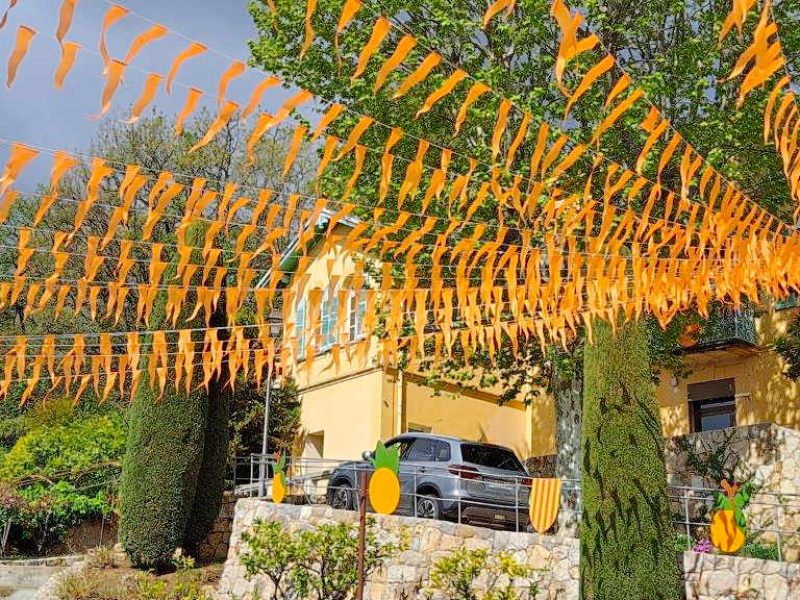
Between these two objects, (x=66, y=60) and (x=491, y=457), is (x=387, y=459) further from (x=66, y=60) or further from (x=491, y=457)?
(x=66, y=60)

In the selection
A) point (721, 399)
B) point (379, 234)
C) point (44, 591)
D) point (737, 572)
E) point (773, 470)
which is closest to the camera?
point (379, 234)

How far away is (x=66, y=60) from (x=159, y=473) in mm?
12056

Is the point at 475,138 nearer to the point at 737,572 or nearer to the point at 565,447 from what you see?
the point at 565,447

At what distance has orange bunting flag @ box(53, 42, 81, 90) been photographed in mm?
2979

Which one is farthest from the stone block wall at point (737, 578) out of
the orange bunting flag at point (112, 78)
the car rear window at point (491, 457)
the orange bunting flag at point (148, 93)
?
the orange bunting flag at point (112, 78)

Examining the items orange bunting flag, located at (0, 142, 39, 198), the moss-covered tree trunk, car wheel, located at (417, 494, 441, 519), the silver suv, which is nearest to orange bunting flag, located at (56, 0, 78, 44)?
orange bunting flag, located at (0, 142, 39, 198)

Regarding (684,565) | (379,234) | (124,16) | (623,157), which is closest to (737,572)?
(684,565)

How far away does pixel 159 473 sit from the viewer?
14.2 metres

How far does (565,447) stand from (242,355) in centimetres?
881

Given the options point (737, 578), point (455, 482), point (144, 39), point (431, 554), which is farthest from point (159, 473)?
point (144, 39)

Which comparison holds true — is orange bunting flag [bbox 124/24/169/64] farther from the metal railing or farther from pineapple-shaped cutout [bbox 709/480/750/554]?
the metal railing

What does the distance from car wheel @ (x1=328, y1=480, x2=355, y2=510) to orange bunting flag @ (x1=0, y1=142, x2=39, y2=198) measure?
11.3m

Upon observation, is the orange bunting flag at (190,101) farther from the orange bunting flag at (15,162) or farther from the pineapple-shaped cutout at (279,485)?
the pineapple-shaped cutout at (279,485)

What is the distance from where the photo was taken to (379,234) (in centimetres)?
488
